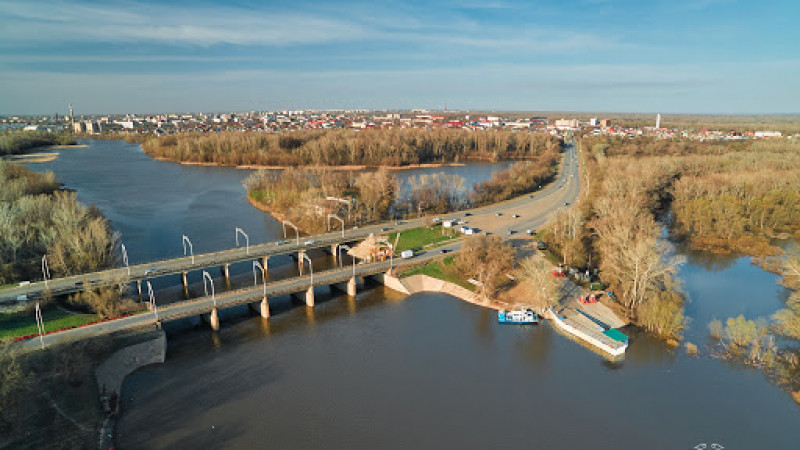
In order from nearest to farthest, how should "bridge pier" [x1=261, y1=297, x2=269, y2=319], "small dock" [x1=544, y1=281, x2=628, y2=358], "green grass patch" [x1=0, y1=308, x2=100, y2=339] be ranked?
"green grass patch" [x1=0, y1=308, x2=100, y2=339]
"small dock" [x1=544, y1=281, x2=628, y2=358]
"bridge pier" [x1=261, y1=297, x2=269, y2=319]

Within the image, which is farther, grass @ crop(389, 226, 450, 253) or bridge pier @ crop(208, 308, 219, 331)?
grass @ crop(389, 226, 450, 253)

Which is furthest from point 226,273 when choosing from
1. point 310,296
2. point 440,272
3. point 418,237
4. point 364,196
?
point 364,196

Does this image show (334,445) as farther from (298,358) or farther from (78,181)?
(78,181)

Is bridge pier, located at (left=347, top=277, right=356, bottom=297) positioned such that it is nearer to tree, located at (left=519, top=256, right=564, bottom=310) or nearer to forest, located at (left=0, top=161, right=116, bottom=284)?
tree, located at (left=519, top=256, right=564, bottom=310)

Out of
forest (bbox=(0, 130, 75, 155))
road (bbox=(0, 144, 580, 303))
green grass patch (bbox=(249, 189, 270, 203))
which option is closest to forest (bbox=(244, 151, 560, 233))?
green grass patch (bbox=(249, 189, 270, 203))

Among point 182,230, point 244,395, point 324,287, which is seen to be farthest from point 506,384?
point 182,230

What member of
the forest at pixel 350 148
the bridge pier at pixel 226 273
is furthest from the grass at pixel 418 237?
the forest at pixel 350 148
